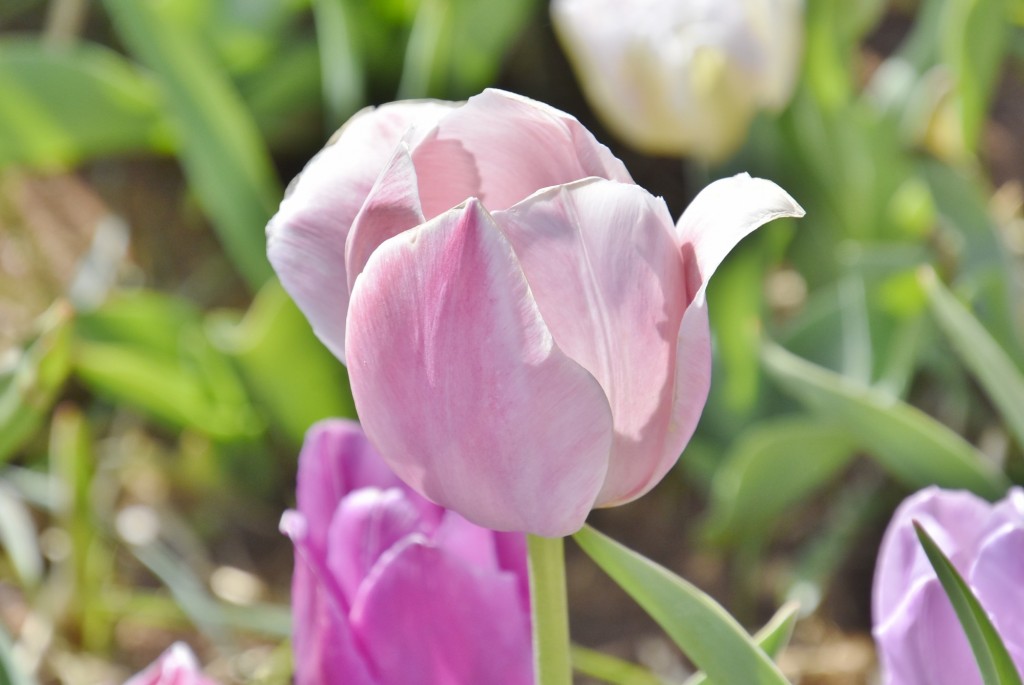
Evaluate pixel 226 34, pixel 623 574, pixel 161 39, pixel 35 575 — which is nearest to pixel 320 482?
pixel 623 574

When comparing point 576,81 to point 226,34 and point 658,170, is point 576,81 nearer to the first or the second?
point 658,170

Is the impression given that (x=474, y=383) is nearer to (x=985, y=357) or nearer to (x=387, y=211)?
(x=387, y=211)

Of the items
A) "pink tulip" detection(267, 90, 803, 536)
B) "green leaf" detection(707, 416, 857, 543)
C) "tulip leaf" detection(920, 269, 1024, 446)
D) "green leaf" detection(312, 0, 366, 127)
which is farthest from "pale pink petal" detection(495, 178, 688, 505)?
"green leaf" detection(312, 0, 366, 127)

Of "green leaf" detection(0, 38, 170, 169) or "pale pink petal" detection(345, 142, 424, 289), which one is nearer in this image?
"pale pink petal" detection(345, 142, 424, 289)

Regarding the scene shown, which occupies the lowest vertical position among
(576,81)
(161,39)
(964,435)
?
(964,435)

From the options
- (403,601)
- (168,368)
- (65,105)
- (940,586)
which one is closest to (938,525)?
(940,586)

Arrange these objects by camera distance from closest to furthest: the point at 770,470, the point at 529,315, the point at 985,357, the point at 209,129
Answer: the point at 529,315, the point at 985,357, the point at 770,470, the point at 209,129

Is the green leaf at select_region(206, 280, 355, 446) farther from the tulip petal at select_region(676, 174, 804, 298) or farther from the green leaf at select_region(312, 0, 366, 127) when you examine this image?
the tulip petal at select_region(676, 174, 804, 298)
